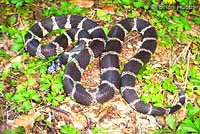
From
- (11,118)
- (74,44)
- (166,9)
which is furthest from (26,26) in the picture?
(166,9)

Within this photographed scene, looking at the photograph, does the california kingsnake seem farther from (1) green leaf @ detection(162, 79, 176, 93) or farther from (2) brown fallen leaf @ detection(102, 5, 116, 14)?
(2) brown fallen leaf @ detection(102, 5, 116, 14)

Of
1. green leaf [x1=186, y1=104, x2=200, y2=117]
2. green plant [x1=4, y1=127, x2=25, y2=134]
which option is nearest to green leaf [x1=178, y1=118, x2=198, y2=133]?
green leaf [x1=186, y1=104, x2=200, y2=117]

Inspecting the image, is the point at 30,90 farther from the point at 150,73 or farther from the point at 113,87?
the point at 150,73

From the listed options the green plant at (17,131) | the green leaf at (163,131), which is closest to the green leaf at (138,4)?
the green leaf at (163,131)

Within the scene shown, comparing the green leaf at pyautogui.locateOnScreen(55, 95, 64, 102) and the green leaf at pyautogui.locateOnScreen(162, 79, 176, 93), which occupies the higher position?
the green leaf at pyautogui.locateOnScreen(162, 79, 176, 93)

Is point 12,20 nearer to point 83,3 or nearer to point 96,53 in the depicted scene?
point 83,3

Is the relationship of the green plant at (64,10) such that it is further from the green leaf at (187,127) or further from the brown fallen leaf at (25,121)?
the green leaf at (187,127)
